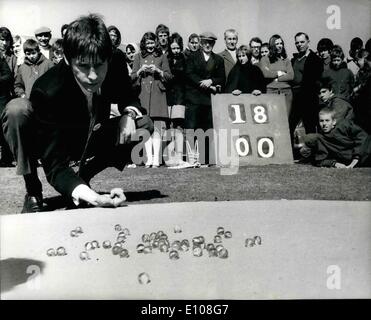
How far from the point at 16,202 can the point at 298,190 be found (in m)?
1.99

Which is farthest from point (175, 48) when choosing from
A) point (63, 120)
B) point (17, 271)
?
point (17, 271)

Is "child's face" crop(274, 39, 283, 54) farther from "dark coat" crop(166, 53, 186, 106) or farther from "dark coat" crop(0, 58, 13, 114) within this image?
"dark coat" crop(0, 58, 13, 114)

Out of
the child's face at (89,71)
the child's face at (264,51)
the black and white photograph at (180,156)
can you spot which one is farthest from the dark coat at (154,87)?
the child's face at (89,71)

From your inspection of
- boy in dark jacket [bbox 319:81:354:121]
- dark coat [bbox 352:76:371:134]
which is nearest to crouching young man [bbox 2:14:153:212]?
dark coat [bbox 352:76:371:134]

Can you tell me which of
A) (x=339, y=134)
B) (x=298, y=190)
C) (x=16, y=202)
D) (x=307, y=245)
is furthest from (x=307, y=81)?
(x=16, y=202)

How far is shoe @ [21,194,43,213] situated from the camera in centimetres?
426

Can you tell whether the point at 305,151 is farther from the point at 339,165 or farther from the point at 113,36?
the point at 113,36

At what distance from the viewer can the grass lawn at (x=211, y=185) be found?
438 cm

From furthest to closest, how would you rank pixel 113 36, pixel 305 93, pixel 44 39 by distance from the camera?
pixel 305 93, pixel 44 39, pixel 113 36

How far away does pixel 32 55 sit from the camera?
4797 mm

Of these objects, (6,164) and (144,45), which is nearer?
(6,164)

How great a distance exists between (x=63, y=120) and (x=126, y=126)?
429 millimetres

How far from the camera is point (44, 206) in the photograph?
4.34 metres

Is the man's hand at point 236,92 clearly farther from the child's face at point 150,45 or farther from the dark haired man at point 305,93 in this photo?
the child's face at point 150,45
